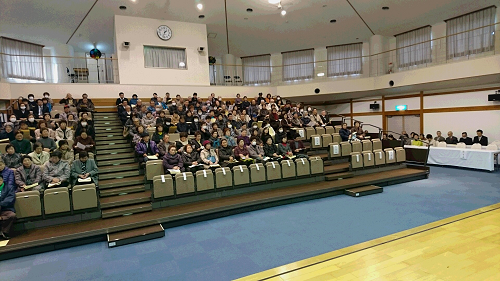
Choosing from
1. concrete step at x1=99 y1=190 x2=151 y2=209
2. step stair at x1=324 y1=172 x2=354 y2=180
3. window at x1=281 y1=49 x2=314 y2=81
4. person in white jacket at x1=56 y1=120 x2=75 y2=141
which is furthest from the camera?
window at x1=281 y1=49 x2=314 y2=81

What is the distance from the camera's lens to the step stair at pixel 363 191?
5719mm

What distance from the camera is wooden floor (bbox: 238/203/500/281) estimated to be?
2.76 m

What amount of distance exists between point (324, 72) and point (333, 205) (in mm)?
9877

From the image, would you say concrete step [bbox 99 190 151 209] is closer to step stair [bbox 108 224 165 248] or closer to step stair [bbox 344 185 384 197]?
step stair [bbox 108 224 165 248]

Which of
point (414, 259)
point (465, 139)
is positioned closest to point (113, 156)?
point (414, 259)

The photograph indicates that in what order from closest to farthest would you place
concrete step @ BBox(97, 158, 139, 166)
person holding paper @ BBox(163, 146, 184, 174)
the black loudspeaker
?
person holding paper @ BBox(163, 146, 184, 174) < concrete step @ BBox(97, 158, 139, 166) < the black loudspeaker

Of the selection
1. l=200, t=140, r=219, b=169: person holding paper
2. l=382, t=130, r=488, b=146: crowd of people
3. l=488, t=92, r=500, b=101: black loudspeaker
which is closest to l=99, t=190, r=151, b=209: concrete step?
l=200, t=140, r=219, b=169: person holding paper

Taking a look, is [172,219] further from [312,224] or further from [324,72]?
[324,72]

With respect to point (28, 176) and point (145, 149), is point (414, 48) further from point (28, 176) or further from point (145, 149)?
point (28, 176)

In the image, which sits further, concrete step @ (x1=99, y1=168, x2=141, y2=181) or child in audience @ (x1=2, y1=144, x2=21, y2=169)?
concrete step @ (x1=99, y1=168, x2=141, y2=181)

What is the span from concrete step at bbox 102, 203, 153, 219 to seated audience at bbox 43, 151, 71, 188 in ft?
2.73

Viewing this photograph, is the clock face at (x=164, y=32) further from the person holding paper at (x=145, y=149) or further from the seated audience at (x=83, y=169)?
the seated audience at (x=83, y=169)

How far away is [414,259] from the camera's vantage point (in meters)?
3.03

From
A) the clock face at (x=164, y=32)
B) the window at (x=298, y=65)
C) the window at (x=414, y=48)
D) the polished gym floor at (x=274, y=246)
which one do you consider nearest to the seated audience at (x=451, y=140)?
the window at (x=414, y=48)
